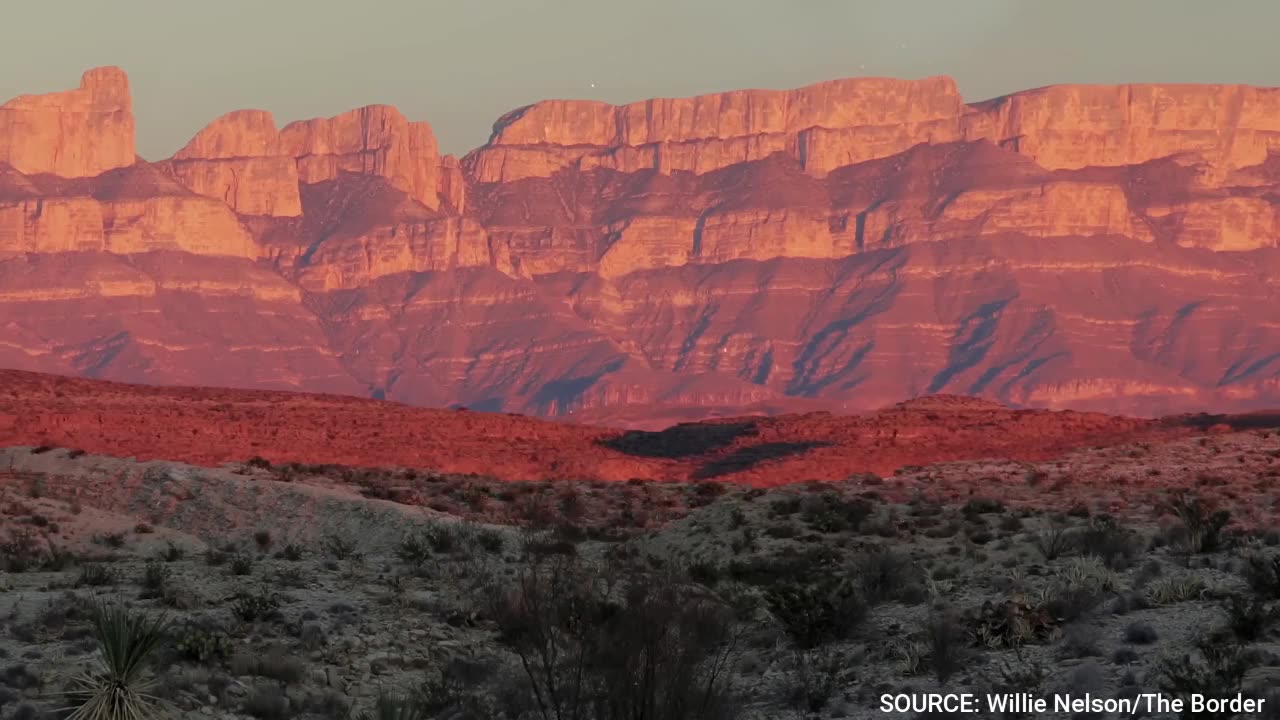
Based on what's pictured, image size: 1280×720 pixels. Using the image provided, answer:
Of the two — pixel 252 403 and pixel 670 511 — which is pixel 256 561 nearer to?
pixel 670 511

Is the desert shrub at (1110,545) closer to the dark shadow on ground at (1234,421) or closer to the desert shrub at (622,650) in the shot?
the desert shrub at (622,650)

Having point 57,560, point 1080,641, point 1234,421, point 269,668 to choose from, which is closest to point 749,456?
point 1234,421

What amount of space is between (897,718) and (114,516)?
24048 mm

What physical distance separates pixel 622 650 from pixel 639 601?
0.98 metres

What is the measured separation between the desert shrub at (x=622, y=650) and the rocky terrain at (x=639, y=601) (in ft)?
0.18

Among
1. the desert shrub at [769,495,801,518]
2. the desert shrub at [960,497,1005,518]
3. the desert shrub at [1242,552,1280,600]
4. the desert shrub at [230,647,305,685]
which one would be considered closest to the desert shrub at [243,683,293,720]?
the desert shrub at [230,647,305,685]

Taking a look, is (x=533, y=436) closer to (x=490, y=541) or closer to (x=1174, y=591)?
(x=490, y=541)

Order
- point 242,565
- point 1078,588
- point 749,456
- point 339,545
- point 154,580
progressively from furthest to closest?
point 749,456, point 339,545, point 242,565, point 154,580, point 1078,588

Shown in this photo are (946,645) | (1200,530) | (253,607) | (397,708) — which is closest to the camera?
(397,708)

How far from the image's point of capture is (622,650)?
1956cm

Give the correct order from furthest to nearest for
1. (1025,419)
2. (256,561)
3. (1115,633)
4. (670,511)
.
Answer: (1025,419) → (670,511) → (256,561) → (1115,633)

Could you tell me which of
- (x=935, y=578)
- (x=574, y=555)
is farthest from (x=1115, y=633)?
(x=574, y=555)

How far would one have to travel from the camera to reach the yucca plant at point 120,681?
63.1 ft

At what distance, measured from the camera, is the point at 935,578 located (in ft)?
93.1
